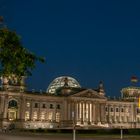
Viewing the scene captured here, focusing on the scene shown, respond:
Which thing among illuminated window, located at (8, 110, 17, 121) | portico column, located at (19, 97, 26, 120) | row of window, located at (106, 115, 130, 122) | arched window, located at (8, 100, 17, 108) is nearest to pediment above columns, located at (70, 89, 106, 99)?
row of window, located at (106, 115, 130, 122)

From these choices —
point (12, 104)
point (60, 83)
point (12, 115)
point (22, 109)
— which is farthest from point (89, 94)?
point (12, 115)

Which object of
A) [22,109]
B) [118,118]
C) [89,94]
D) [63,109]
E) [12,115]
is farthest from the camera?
[118,118]

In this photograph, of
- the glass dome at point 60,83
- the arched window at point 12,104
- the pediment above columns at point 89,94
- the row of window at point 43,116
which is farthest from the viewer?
the glass dome at point 60,83

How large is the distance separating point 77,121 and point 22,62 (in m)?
136

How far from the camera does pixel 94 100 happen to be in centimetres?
16025

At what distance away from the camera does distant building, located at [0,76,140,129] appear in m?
141

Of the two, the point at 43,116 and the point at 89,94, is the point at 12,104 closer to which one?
the point at 43,116

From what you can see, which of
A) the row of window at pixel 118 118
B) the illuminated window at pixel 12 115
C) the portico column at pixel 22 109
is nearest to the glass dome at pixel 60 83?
the row of window at pixel 118 118

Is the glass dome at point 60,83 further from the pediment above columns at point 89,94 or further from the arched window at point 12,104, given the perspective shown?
the arched window at point 12,104

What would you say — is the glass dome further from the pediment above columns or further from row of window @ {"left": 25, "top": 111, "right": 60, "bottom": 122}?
row of window @ {"left": 25, "top": 111, "right": 60, "bottom": 122}

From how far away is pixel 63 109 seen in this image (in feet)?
513

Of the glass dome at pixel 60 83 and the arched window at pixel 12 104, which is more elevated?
the glass dome at pixel 60 83

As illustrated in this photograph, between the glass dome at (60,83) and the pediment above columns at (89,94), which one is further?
the glass dome at (60,83)

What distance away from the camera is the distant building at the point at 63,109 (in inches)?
5561
